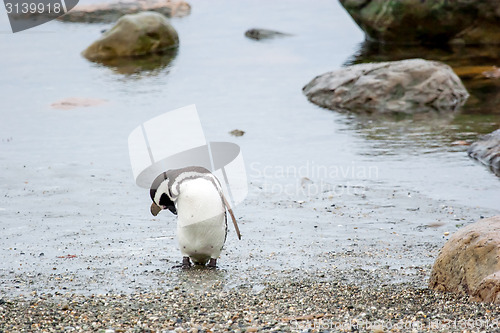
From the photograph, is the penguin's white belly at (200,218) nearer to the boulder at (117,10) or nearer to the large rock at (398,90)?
the large rock at (398,90)

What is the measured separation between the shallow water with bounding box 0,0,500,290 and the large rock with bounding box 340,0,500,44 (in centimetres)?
83

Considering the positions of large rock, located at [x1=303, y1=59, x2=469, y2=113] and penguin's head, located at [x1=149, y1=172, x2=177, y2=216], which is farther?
large rock, located at [x1=303, y1=59, x2=469, y2=113]

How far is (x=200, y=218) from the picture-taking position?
6.44 meters

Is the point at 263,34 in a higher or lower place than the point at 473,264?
lower

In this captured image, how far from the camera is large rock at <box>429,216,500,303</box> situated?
17.4 ft

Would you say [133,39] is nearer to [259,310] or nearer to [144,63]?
[144,63]

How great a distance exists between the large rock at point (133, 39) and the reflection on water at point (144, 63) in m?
→ 0.26

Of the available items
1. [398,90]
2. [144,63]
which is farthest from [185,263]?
[144,63]

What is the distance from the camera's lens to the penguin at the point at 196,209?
644 centimetres

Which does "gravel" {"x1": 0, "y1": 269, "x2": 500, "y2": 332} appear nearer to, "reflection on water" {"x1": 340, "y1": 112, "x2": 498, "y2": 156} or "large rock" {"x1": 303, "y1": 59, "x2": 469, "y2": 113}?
"reflection on water" {"x1": 340, "y1": 112, "x2": 498, "y2": 156}

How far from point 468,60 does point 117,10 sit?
11138mm

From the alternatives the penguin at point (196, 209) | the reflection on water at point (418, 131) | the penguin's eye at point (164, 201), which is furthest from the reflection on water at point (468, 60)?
the penguin's eye at point (164, 201)

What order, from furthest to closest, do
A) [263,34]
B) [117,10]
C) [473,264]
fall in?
[117,10]
[263,34]
[473,264]

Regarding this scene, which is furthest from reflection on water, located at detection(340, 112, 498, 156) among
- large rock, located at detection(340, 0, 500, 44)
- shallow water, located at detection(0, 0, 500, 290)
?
large rock, located at detection(340, 0, 500, 44)
